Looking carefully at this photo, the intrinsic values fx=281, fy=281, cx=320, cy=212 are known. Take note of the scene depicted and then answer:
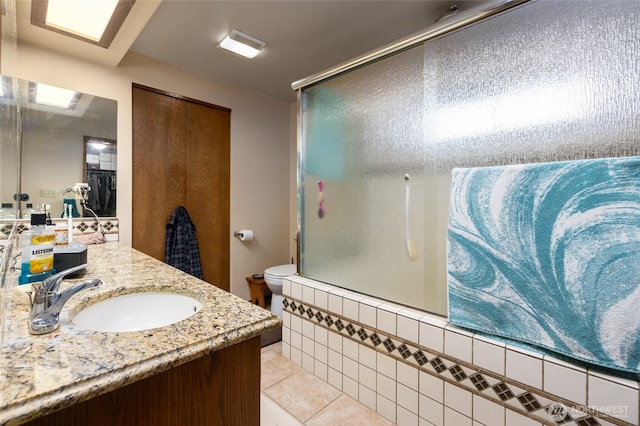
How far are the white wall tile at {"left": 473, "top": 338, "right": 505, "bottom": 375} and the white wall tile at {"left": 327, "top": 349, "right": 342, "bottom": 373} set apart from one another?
718mm

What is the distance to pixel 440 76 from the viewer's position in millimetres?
1238

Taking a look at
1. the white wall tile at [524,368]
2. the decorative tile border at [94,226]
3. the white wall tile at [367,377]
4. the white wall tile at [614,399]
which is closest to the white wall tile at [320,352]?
the white wall tile at [367,377]

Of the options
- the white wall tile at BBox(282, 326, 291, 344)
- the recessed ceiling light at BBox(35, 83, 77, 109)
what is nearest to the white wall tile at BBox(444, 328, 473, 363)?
the white wall tile at BBox(282, 326, 291, 344)

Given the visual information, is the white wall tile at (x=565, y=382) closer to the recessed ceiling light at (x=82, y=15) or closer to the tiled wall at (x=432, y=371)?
the tiled wall at (x=432, y=371)

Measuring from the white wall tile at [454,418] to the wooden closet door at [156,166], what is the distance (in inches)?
85.1

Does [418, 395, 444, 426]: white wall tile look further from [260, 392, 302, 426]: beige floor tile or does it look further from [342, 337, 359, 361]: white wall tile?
[260, 392, 302, 426]: beige floor tile

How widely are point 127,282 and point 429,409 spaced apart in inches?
52.0

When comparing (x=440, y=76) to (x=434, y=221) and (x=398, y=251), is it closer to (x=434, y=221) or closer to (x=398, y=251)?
(x=434, y=221)

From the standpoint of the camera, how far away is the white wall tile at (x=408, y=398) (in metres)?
1.26

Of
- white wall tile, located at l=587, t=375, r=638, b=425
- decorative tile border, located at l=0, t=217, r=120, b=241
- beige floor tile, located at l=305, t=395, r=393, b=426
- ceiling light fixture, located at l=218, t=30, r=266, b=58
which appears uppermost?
ceiling light fixture, located at l=218, t=30, r=266, b=58

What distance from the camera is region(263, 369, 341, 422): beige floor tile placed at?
1442mm

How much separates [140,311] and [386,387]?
1.14 meters

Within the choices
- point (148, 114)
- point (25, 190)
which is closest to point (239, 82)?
point (148, 114)

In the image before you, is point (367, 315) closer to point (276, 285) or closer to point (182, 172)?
point (276, 285)
